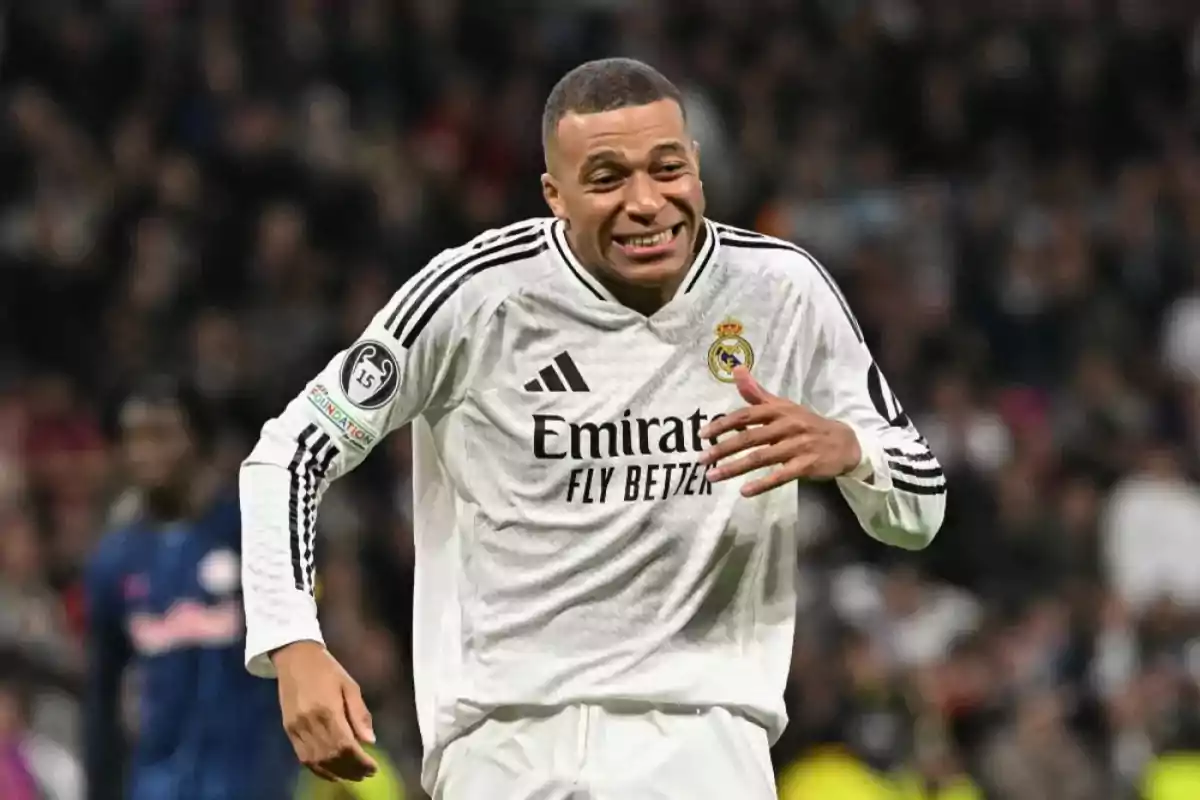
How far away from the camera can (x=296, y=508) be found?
3.76m

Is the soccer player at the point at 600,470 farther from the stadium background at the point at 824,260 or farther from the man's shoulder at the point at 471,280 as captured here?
the stadium background at the point at 824,260

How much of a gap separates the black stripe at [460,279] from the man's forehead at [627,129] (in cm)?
22

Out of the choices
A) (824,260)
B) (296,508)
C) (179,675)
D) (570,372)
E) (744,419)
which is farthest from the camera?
(824,260)

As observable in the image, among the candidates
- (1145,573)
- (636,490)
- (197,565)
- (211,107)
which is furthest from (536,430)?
(211,107)

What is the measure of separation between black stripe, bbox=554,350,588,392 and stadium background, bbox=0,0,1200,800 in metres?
4.66

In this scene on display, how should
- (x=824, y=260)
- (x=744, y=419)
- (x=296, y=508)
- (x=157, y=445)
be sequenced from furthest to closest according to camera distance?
1. (x=824, y=260)
2. (x=157, y=445)
3. (x=296, y=508)
4. (x=744, y=419)

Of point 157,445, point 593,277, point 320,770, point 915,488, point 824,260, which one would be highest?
point 593,277

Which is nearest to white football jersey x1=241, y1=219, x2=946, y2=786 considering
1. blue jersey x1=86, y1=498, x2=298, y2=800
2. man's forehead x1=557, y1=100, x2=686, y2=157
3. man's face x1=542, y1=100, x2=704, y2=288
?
man's face x1=542, y1=100, x2=704, y2=288

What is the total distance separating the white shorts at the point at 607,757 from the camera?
148 inches

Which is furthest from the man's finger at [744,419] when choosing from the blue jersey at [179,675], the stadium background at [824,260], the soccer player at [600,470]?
the stadium background at [824,260]

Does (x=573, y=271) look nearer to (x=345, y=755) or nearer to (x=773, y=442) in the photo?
(x=773, y=442)

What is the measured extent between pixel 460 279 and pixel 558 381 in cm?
27

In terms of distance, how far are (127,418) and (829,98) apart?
755 cm

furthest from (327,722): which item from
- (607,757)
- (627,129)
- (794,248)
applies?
(794,248)
